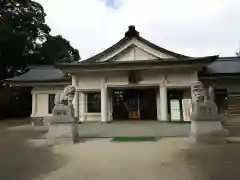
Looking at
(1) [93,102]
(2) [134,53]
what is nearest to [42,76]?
(1) [93,102]

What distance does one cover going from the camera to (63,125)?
35.3 ft

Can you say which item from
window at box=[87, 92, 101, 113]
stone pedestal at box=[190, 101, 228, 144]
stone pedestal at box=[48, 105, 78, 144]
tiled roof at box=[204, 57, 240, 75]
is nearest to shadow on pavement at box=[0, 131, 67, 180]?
stone pedestal at box=[48, 105, 78, 144]

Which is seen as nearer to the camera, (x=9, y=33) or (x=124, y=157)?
(x=124, y=157)

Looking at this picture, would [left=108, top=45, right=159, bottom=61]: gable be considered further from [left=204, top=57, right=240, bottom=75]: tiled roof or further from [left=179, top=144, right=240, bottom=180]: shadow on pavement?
[left=179, top=144, right=240, bottom=180]: shadow on pavement

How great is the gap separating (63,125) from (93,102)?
963 cm

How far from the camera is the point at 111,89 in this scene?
2039 centimetres

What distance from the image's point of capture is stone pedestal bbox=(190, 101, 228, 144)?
Answer: 33.1ft

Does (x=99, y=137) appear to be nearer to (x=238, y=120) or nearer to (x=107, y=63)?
(x=107, y=63)

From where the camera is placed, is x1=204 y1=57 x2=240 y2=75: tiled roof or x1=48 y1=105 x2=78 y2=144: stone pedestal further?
x1=204 y1=57 x2=240 y2=75: tiled roof

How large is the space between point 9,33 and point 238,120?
1104 inches

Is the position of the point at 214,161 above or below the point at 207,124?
below

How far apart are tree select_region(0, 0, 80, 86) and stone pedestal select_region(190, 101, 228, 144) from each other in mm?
28537

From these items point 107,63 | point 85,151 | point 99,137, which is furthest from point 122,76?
point 85,151

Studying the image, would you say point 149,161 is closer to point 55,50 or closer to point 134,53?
point 134,53
